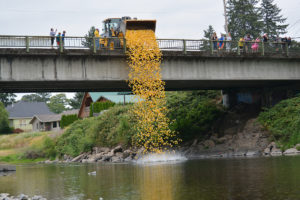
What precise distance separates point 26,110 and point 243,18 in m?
57.1

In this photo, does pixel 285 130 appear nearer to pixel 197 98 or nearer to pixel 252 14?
pixel 197 98

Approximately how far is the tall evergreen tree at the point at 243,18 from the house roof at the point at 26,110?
5240 centimetres

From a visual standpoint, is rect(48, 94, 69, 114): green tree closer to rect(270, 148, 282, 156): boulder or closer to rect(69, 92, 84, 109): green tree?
rect(69, 92, 84, 109): green tree

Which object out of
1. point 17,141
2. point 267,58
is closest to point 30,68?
point 267,58

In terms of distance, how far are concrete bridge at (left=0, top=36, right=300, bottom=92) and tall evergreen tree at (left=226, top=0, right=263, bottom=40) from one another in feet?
165

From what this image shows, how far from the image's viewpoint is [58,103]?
14250 cm

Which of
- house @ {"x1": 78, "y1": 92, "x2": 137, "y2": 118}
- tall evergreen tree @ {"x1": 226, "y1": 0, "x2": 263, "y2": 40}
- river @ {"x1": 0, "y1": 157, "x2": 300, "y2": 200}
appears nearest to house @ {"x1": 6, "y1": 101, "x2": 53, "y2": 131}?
house @ {"x1": 78, "y1": 92, "x2": 137, "y2": 118}

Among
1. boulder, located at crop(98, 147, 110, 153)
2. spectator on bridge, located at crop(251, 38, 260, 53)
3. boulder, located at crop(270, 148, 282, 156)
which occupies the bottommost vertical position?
boulder, located at crop(98, 147, 110, 153)

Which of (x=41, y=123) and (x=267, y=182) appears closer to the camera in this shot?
(x=267, y=182)

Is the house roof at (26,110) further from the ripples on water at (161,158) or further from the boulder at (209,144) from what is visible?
the boulder at (209,144)

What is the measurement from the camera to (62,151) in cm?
5178

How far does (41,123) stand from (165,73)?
65514 mm

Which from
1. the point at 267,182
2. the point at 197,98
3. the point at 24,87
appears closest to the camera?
the point at 267,182

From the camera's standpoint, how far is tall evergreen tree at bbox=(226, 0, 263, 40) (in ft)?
287
